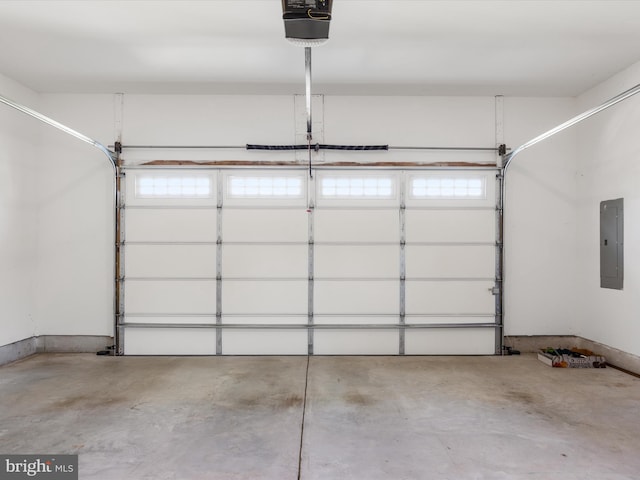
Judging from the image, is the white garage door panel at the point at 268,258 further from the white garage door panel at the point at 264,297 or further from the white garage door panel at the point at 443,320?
the white garage door panel at the point at 443,320

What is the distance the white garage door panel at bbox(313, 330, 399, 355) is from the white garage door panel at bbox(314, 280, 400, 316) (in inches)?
11.9

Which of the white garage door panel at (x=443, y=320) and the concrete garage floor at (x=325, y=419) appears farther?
the white garage door panel at (x=443, y=320)

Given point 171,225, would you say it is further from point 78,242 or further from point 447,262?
point 447,262

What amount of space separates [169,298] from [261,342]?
4.88ft

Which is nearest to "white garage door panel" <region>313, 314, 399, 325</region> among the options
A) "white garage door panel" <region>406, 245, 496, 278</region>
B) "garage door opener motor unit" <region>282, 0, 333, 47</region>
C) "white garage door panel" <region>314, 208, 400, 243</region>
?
"white garage door panel" <region>406, 245, 496, 278</region>

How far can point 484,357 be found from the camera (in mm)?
5355

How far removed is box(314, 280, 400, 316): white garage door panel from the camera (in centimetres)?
543

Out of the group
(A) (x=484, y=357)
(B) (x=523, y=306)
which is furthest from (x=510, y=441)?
(B) (x=523, y=306)

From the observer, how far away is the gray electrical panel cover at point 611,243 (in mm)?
4777

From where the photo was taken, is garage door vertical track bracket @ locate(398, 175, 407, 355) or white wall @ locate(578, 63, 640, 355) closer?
A: white wall @ locate(578, 63, 640, 355)

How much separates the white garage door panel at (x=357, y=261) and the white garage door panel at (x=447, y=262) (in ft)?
0.82

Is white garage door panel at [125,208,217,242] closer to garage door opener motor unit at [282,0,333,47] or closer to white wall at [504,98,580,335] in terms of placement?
→ garage door opener motor unit at [282,0,333,47]

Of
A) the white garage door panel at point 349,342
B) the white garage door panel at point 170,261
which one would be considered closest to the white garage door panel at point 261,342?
the white garage door panel at point 349,342

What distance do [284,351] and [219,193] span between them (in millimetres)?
2488
